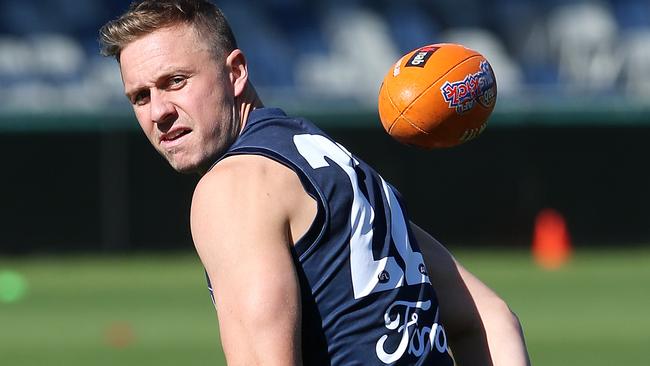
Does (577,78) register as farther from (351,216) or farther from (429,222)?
(351,216)

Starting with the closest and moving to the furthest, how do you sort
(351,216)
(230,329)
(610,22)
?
(230,329)
(351,216)
(610,22)

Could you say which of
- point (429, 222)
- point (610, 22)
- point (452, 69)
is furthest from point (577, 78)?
point (452, 69)

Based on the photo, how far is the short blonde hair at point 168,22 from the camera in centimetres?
333

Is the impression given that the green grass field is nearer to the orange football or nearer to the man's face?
the orange football

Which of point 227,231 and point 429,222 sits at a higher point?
point 227,231

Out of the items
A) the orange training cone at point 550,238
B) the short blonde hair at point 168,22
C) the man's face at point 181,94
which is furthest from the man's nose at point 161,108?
the orange training cone at point 550,238

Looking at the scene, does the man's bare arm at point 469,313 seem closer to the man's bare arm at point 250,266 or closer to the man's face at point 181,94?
the man's face at point 181,94

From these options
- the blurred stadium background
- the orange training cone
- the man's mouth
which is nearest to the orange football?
the man's mouth

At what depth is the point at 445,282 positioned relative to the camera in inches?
151

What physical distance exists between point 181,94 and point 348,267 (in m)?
0.58

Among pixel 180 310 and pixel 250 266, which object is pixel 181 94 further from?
pixel 180 310

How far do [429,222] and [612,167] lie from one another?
312 cm

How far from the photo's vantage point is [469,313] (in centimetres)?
382

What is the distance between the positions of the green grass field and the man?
→ 7.60 meters
